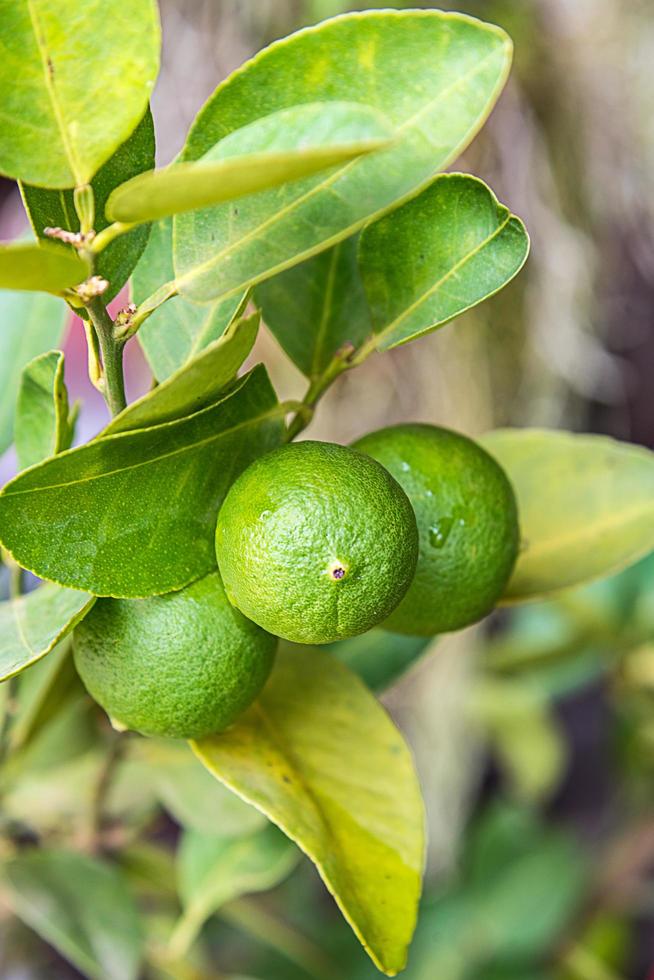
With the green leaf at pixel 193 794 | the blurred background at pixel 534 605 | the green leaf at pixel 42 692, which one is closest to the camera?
the green leaf at pixel 42 692

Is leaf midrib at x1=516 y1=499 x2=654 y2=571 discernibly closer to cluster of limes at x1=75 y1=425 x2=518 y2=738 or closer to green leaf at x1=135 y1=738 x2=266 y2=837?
cluster of limes at x1=75 y1=425 x2=518 y2=738

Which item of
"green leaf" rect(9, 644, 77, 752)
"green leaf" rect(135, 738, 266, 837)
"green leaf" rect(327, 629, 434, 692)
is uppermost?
"green leaf" rect(9, 644, 77, 752)

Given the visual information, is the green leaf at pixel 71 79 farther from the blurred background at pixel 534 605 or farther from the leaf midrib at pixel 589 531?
the blurred background at pixel 534 605

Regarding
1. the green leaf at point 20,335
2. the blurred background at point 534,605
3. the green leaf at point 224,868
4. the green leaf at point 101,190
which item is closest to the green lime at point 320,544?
the green leaf at point 101,190

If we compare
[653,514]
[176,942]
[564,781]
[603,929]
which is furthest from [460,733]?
[653,514]

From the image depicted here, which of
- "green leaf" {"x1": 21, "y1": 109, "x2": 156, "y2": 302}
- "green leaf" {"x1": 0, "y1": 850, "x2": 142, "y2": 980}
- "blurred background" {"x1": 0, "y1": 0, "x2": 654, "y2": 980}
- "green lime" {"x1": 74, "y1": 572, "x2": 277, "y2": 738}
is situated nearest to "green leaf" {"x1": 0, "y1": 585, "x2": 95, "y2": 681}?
"green lime" {"x1": 74, "y1": 572, "x2": 277, "y2": 738}

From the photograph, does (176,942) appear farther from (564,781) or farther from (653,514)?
(564,781)
